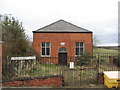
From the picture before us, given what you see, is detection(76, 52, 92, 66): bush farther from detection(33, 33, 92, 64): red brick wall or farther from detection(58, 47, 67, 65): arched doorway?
detection(58, 47, 67, 65): arched doorway

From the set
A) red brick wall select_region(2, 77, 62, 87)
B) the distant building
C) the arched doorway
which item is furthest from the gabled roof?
red brick wall select_region(2, 77, 62, 87)

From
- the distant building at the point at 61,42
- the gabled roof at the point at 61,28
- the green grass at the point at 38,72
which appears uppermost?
the gabled roof at the point at 61,28

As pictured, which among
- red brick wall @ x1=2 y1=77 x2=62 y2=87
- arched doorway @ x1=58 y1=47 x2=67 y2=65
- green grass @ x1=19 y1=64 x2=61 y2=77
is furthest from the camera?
arched doorway @ x1=58 y1=47 x2=67 y2=65

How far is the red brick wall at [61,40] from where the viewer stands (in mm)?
18547

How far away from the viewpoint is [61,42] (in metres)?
18.7

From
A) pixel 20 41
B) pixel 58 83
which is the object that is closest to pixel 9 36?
pixel 20 41

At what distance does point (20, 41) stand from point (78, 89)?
7.27 metres

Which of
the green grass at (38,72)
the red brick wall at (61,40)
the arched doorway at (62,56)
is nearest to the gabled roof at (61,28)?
the red brick wall at (61,40)

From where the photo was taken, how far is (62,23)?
Result: 67.4 ft

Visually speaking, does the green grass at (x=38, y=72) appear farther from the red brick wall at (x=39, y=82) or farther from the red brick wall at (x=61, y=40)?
the red brick wall at (x=61, y=40)

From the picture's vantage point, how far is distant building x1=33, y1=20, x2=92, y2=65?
60.8ft

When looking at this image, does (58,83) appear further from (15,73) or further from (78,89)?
A: (15,73)

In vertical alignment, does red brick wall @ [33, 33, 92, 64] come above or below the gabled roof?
below

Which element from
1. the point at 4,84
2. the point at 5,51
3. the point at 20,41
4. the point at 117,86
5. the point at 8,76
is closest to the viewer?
the point at 117,86
